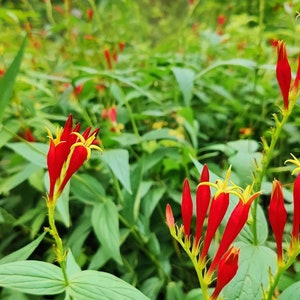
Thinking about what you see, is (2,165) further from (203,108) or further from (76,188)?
(203,108)

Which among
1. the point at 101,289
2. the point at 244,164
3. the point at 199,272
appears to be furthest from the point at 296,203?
the point at 244,164

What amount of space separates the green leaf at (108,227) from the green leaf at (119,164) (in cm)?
6

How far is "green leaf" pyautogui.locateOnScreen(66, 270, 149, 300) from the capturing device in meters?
0.47

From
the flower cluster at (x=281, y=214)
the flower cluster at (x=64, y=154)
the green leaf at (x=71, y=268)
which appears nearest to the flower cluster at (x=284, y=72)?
the flower cluster at (x=281, y=214)

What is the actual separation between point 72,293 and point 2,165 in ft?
2.15

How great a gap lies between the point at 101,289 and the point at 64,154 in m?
0.15

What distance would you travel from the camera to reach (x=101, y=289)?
0.48 metres

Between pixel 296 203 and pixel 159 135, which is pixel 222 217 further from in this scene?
pixel 159 135

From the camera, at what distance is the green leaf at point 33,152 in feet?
2.42

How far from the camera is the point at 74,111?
1.10 meters

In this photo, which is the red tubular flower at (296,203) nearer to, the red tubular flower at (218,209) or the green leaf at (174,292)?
the red tubular flower at (218,209)

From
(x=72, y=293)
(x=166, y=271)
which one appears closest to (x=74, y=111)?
(x=166, y=271)

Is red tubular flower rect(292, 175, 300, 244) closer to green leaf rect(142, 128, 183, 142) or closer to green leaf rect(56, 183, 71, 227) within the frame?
green leaf rect(56, 183, 71, 227)

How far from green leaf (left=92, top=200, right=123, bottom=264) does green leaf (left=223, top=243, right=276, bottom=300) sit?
0.20 meters
